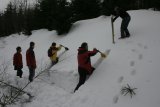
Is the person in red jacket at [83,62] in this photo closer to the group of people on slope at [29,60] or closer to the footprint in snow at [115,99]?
the footprint in snow at [115,99]

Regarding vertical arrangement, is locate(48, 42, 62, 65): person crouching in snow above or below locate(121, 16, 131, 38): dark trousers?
below

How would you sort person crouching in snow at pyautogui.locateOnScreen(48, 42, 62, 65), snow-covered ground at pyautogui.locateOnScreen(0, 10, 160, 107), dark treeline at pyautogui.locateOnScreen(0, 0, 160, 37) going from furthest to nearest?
dark treeline at pyautogui.locateOnScreen(0, 0, 160, 37) → person crouching in snow at pyautogui.locateOnScreen(48, 42, 62, 65) → snow-covered ground at pyautogui.locateOnScreen(0, 10, 160, 107)

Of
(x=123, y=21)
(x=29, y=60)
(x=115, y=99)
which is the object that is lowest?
(x=115, y=99)

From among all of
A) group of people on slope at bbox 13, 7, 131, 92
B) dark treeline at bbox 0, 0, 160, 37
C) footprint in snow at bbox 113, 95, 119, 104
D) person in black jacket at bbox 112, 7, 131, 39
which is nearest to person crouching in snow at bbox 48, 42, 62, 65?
group of people on slope at bbox 13, 7, 131, 92

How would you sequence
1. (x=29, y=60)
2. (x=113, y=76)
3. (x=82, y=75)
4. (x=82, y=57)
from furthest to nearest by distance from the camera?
1. (x=29, y=60)
2. (x=82, y=75)
3. (x=82, y=57)
4. (x=113, y=76)

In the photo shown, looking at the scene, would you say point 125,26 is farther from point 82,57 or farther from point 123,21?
→ point 82,57

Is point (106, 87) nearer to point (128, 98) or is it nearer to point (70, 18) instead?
point (128, 98)

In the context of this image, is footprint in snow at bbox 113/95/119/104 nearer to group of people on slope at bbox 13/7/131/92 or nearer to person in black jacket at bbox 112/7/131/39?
group of people on slope at bbox 13/7/131/92

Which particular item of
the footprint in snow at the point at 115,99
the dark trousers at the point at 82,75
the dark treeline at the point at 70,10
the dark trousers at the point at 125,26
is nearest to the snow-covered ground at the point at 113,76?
the footprint in snow at the point at 115,99

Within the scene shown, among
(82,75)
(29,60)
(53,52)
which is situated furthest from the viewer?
(53,52)

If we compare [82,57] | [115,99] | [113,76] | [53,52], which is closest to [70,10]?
[53,52]

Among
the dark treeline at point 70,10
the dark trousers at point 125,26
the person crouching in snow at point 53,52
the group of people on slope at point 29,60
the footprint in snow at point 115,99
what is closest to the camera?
the footprint in snow at point 115,99

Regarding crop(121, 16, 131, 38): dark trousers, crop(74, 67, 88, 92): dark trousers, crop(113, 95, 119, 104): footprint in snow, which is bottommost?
crop(113, 95, 119, 104): footprint in snow

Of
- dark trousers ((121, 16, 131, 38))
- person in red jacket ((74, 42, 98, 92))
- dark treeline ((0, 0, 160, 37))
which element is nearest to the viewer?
person in red jacket ((74, 42, 98, 92))
